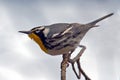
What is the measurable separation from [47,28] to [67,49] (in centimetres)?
23

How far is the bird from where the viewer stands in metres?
2.26

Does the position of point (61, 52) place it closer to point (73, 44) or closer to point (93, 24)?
point (73, 44)

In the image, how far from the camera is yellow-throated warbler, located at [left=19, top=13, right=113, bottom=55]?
226 cm

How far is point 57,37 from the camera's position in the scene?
2266 mm

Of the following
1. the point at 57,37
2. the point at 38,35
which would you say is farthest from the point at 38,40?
the point at 57,37

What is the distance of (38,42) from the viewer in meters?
2.29

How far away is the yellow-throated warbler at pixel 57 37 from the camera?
2256 millimetres

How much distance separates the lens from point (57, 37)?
2.27 m

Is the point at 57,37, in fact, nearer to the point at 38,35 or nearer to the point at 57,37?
the point at 57,37

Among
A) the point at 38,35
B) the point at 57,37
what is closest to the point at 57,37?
the point at 57,37

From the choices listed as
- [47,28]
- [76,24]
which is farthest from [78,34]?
[47,28]

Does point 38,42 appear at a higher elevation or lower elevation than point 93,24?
lower

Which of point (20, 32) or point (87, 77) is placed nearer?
point (20, 32)

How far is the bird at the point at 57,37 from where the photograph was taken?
226cm
